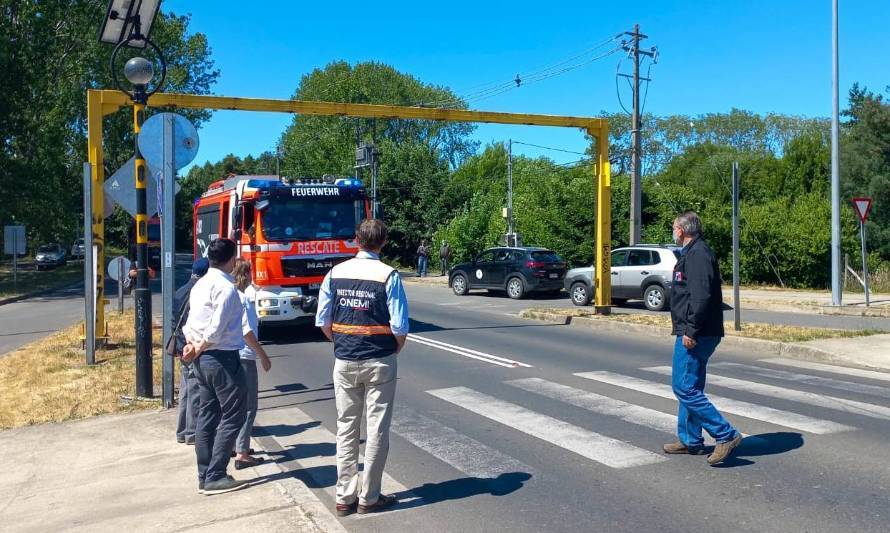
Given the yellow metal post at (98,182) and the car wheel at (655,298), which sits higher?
the yellow metal post at (98,182)

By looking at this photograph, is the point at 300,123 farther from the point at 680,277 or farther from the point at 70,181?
the point at 680,277

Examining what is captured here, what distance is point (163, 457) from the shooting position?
6547 mm

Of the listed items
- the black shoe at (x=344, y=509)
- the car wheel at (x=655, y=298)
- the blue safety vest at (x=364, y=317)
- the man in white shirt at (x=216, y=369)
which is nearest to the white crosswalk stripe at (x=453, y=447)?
the black shoe at (x=344, y=509)

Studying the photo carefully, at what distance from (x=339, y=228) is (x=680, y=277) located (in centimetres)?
887

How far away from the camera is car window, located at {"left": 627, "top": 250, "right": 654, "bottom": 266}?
806 inches

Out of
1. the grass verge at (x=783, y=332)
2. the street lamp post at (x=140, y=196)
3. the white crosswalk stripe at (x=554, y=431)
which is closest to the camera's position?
the white crosswalk stripe at (x=554, y=431)

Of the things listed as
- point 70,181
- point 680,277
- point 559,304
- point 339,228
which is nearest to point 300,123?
point 70,181

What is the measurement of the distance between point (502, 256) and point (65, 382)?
17171mm

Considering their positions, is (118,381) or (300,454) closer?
(300,454)

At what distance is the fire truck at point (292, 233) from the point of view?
13.5 meters

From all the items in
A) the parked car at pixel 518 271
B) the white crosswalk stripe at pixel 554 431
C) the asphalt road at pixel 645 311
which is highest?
the parked car at pixel 518 271

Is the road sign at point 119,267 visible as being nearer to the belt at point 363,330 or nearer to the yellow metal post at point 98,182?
the yellow metal post at point 98,182

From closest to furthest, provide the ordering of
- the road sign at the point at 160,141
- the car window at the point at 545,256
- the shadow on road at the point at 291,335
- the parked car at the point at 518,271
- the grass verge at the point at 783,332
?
the road sign at the point at 160,141 → the grass verge at the point at 783,332 → the shadow on road at the point at 291,335 → the parked car at the point at 518,271 → the car window at the point at 545,256

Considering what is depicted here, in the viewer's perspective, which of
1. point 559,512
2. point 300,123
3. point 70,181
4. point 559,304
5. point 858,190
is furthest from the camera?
point 300,123
